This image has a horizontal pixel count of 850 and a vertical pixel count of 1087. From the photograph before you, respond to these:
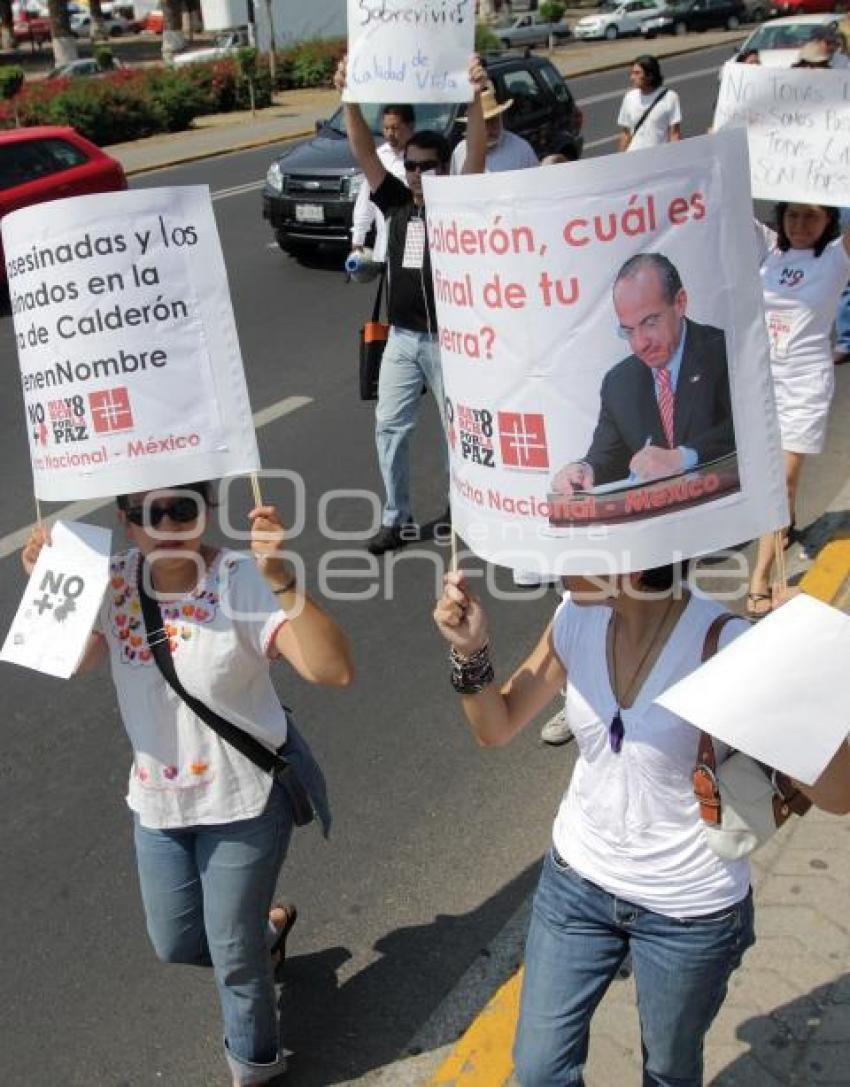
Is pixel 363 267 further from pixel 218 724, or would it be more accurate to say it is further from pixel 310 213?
pixel 310 213

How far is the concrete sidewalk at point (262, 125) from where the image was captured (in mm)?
23203

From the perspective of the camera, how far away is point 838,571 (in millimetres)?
5965

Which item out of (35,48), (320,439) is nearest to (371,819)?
(320,439)

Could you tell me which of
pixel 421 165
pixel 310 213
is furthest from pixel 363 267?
pixel 310 213

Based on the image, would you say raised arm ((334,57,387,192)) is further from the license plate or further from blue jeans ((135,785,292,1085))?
the license plate

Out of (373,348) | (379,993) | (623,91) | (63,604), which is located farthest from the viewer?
(623,91)

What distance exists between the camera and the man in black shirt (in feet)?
19.9

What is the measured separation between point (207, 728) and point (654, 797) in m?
1.14

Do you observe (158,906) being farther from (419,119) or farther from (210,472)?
(419,119)

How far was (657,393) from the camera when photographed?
243cm

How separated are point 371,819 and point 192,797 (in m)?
1.50

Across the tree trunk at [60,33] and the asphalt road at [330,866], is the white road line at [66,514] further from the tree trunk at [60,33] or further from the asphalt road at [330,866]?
the tree trunk at [60,33]

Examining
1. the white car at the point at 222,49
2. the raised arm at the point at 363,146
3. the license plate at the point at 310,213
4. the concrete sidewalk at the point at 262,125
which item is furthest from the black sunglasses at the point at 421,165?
the white car at the point at 222,49

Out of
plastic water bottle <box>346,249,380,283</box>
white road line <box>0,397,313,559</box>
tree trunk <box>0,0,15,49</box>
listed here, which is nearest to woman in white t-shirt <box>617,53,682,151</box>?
white road line <box>0,397,313,559</box>
